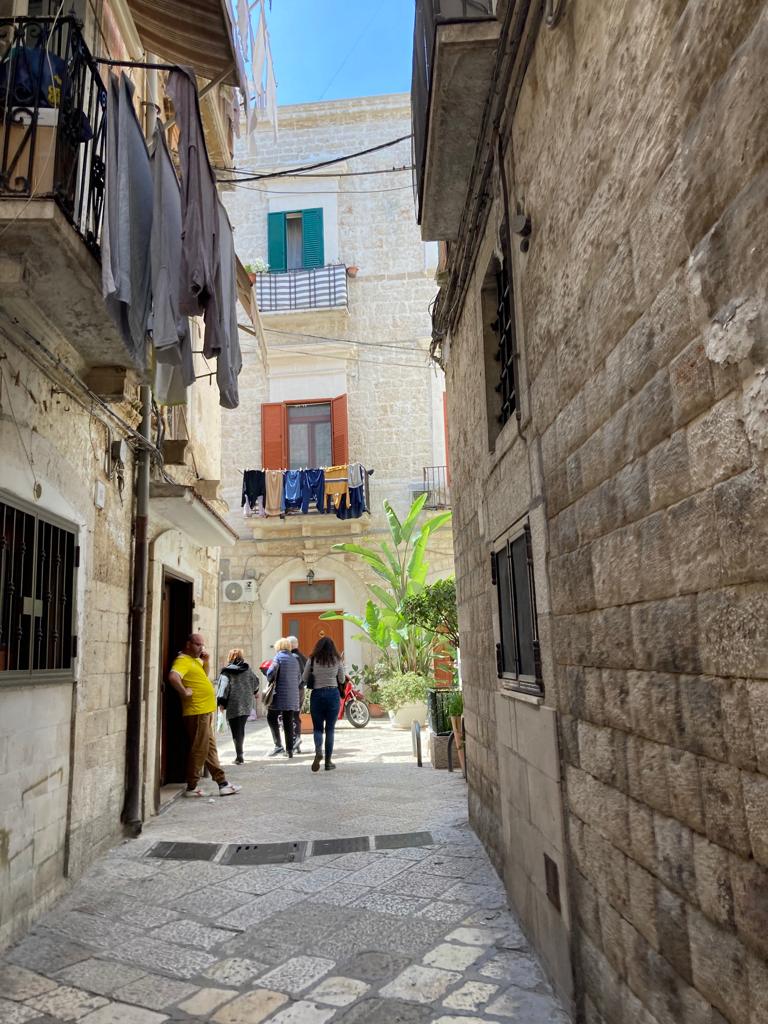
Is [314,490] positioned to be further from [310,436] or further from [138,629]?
[138,629]

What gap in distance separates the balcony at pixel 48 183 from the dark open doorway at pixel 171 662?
4251 mm

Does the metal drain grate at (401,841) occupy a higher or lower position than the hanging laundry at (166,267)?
lower

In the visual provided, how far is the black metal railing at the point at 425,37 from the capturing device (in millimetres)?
4344

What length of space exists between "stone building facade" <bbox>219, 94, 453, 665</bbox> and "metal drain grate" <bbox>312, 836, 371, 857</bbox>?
1253cm

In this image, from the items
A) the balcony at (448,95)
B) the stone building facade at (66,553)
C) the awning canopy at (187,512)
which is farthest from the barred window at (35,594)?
the balcony at (448,95)

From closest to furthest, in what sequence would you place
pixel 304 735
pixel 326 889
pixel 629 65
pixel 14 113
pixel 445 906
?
pixel 629 65, pixel 14 113, pixel 445 906, pixel 326 889, pixel 304 735

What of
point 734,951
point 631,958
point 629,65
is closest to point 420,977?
point 631,958

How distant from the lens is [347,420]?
1975 centimetres

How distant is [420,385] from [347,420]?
2051mm

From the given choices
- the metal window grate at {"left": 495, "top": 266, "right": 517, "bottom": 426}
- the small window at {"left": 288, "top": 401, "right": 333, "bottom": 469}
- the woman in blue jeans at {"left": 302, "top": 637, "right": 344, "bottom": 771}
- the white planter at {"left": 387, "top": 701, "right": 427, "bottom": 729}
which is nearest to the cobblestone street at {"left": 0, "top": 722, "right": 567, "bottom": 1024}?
the woman in blue jeans at {"left": 302, "top": 637, "right": 344, "bottom": 771}

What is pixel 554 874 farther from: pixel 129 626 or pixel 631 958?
pixel 129 626

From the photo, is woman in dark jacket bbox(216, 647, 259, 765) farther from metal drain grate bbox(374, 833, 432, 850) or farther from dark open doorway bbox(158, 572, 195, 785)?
metal drain grate bbox(374, 833, 432, 850)

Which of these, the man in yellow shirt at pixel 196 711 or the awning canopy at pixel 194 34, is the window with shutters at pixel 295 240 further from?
the man in yellow shirt at pixel 196 711

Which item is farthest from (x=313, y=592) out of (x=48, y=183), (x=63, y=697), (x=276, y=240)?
(x=48, y=183)
